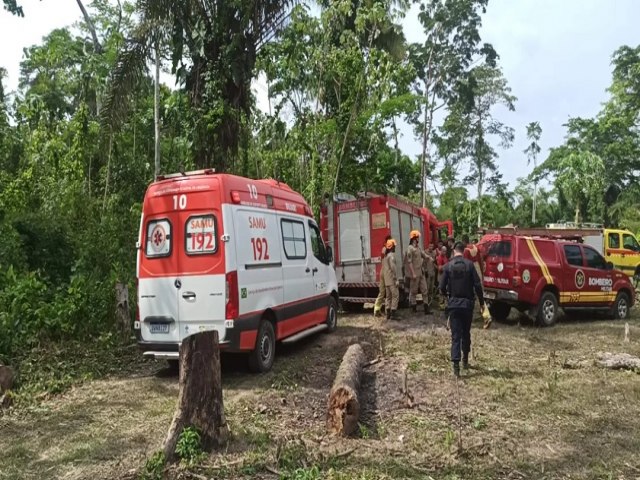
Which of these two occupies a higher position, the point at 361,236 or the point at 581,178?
the point at 581,178

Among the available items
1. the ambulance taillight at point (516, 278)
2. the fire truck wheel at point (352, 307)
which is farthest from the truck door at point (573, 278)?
the fire truck wheel at point (352, 307)

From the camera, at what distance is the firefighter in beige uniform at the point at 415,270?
41.4 ft

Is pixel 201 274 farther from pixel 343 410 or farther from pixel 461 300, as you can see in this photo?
pixel 461 300

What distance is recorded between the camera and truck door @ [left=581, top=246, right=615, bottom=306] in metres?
12.6

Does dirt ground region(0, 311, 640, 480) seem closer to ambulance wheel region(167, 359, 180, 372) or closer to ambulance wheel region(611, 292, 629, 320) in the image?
ambulance wheel region(167, 359, 180, 372)

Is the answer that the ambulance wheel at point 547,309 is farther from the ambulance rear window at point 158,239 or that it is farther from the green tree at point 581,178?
the green tree at point 581,178

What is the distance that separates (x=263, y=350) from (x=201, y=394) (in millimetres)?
2950

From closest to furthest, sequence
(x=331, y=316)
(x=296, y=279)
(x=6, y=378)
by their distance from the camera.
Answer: (x=6, y=378) < (x=296, y=279) < (x=331, y=316)

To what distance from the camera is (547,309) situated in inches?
469

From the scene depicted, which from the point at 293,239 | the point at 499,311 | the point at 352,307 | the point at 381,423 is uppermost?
the point at 293,239

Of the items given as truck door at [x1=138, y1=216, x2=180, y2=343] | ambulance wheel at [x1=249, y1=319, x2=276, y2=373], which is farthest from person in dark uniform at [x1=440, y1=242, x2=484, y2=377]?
truck door at [x1=138, y1=216, x2=180, y2=343]

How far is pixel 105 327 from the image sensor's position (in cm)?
937

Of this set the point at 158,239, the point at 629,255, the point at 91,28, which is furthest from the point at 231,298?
the point at 629,255

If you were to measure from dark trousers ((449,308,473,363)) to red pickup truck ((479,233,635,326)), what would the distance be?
414cm
